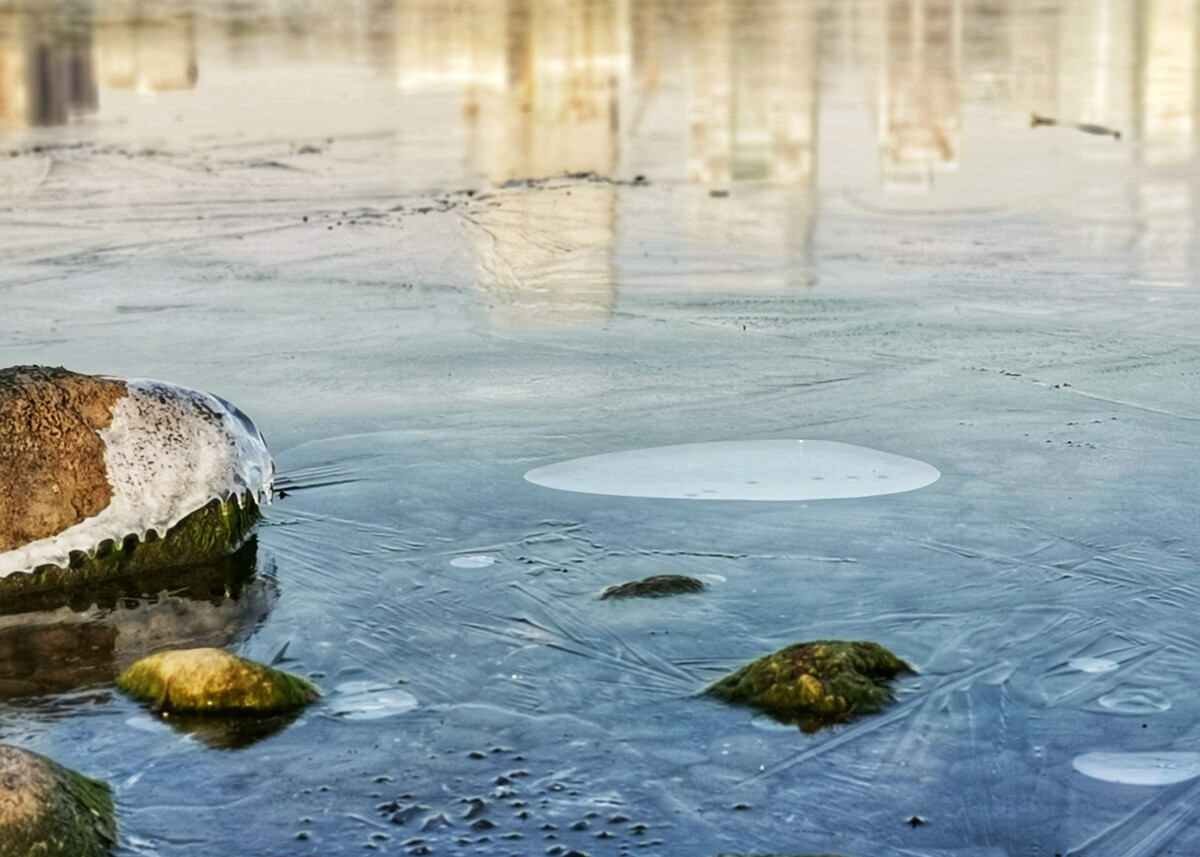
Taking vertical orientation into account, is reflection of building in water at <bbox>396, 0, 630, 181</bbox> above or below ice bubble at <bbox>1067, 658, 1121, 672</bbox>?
above

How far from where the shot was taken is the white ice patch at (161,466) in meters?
6.49

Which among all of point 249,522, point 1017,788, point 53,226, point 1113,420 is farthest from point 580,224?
point 1017,788

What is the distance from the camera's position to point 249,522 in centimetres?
698

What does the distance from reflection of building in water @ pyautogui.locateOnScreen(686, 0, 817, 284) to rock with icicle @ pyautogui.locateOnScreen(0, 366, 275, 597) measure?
4.78 m

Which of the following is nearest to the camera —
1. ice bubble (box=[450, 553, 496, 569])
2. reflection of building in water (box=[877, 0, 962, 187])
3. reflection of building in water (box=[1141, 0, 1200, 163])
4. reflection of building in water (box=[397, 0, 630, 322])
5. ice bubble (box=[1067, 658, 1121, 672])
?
Result: ice bubble (box=[1067, 658, 1121, 672])

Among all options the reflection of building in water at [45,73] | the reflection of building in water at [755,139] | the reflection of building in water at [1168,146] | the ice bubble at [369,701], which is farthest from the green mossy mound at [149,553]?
the reflection of building in water at [45,73]

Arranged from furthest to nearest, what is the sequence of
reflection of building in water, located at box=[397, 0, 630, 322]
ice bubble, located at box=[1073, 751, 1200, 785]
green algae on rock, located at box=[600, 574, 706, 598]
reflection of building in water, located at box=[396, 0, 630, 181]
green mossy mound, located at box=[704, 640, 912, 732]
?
1. reflection of building in water, located at box=[396, 0, 630, 181]
2. reflection of building in water, located at box=[397, 0, 630, 322]
3. green algae on rock, located at box=[600, 574, 706, 598]
4. green mossy mound, located at box=[704, 640, 912, 732]
5. ice bubble, located at box=[1073, 751, 1200, 785]

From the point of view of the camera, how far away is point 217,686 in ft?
17.7

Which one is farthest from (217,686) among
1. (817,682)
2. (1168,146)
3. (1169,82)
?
(1169,82)

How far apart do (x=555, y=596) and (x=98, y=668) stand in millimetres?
1432

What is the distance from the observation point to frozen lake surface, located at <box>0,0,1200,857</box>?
4.91 metres

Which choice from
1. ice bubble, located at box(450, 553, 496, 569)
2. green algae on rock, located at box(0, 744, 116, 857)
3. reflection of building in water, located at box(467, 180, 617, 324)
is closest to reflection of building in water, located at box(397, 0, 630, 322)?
reflection of building in water, located at box(467, 180, 617, 324)

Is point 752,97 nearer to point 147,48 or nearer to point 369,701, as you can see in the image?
point 147,48

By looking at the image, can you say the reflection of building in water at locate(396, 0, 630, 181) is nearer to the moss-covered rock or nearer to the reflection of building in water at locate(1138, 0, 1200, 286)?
the reflection of building in water at locate(1138, 0, 1200, 286)
